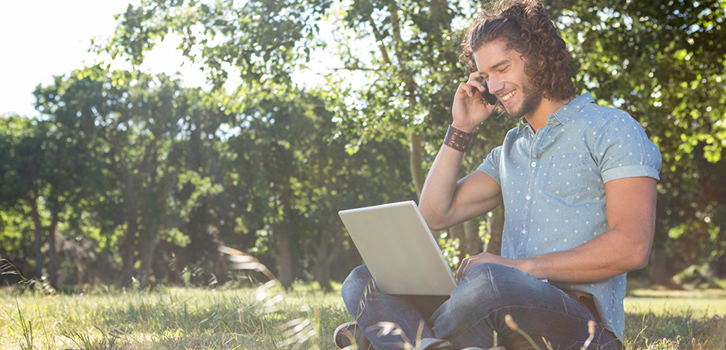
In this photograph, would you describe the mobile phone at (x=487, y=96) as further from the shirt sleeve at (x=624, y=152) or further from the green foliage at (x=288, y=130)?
the green foliage at (x=288, y=130)

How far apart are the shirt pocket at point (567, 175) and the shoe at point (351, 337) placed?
1089mm

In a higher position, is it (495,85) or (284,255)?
(495,85)

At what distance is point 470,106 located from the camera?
3539 mm

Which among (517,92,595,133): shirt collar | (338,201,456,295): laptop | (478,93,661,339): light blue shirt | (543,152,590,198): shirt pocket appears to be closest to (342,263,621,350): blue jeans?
(338,201,456,295): laptop

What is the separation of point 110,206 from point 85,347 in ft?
88.9

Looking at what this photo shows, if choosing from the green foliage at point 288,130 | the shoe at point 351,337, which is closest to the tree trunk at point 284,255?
the green foliage at point 288,130

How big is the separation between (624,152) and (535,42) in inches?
33.8

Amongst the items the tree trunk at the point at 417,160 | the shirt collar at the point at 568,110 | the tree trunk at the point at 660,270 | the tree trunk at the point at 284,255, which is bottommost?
the tree trunk at the point at 660,270

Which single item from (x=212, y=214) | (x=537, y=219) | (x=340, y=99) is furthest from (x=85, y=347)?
(x=212, y=214)

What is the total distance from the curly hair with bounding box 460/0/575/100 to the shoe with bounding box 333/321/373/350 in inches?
59.1

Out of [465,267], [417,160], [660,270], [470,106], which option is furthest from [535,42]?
[660,270]

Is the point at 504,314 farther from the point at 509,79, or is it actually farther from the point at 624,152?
the point at 509,79

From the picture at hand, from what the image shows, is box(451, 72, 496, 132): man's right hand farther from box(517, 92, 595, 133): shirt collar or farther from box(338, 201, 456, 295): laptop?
box(338, 201, 456, 295): laptop

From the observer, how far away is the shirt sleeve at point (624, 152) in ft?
8.24
